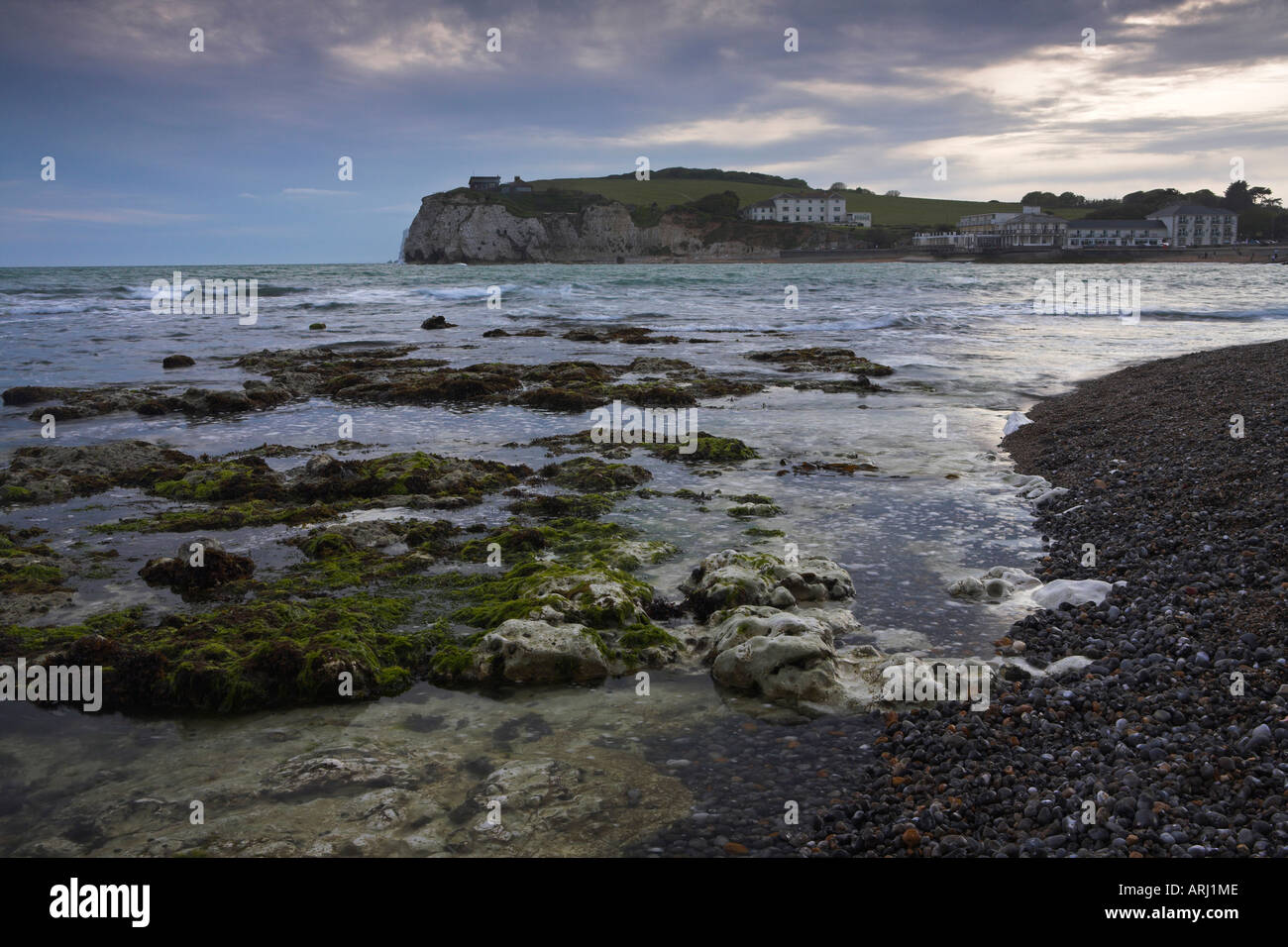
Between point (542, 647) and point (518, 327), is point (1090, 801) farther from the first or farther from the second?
point (518, 327)

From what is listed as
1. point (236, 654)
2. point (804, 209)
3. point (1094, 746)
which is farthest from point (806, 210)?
point (1094, 746)

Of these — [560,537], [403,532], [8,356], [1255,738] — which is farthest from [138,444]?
[8,356]

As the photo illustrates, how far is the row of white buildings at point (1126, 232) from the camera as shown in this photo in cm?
15150

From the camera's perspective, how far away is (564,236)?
17600 centimetres

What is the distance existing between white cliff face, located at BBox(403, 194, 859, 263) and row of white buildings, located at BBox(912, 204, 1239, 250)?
29517 millimetres

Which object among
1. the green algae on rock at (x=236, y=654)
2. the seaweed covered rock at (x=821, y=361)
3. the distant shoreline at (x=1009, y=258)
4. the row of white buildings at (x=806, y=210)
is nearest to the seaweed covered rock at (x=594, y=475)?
the green algae on rock at (x=236, y=654)

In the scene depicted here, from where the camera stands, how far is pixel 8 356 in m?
28.8

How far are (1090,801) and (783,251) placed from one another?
16619 cm

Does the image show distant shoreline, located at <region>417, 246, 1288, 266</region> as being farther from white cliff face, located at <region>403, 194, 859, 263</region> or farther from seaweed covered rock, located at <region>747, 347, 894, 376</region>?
seaweed covered rock, located at <region>747, 347, 894, 376</region>

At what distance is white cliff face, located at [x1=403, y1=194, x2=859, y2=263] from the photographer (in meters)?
172

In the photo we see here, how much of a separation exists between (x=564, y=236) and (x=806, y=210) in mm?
55041

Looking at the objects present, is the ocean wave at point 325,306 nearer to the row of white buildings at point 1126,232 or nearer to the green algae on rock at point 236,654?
the green algae on rock at point 236,654
